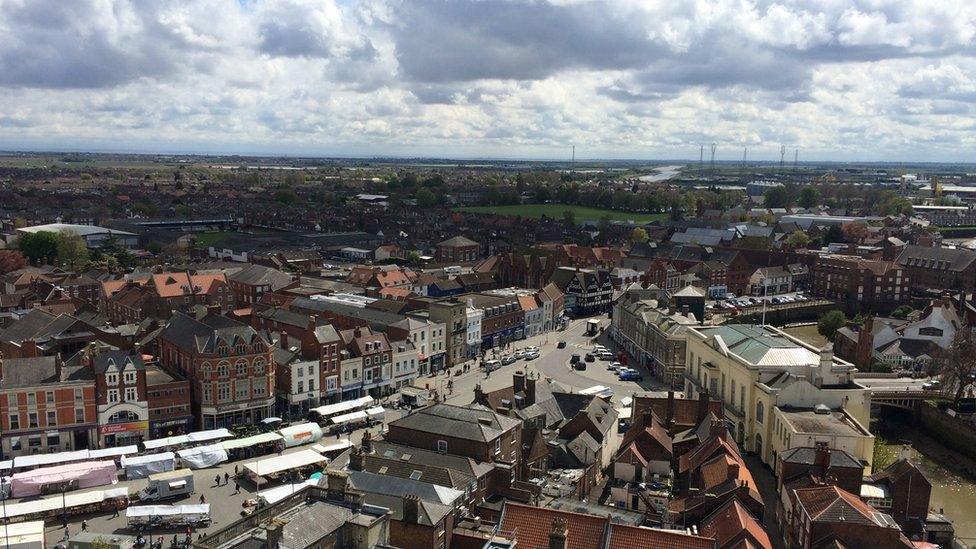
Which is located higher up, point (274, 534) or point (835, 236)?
point (274, 534)

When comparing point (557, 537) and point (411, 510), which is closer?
point (557, 537)

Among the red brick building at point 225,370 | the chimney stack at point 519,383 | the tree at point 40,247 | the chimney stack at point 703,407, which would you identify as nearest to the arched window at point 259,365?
the red brick building at point 225,370

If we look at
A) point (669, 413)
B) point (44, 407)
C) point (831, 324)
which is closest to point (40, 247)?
point (44, 407)

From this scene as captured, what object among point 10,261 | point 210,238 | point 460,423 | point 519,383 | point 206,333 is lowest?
point 210,238

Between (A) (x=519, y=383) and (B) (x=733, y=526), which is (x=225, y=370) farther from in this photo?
(B) (x=733, y=526)

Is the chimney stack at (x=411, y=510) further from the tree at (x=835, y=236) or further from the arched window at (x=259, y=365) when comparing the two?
the tree at (x=835, y=236)

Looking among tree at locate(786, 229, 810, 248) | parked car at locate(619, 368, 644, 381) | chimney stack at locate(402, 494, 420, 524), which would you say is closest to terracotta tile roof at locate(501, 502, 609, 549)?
chimney stack at locate(402, 494, 420, 524)

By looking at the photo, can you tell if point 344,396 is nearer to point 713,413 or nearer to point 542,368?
point 542,368
